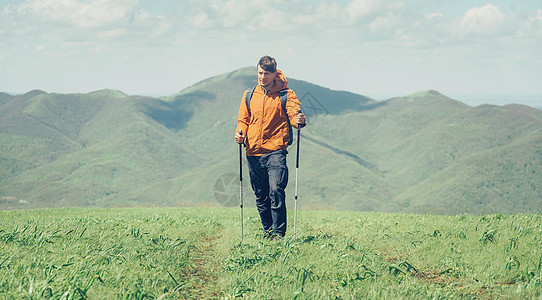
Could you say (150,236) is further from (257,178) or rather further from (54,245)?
(257,178)

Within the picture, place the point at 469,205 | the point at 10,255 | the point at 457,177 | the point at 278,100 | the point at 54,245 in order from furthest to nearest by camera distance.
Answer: the point at 457,177, the point at 469,205, the point at 278,100, the point at 54,245, the point at 10,255

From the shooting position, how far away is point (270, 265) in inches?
237

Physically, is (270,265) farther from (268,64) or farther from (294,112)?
(268,64)

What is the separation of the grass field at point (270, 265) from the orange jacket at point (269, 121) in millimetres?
1818

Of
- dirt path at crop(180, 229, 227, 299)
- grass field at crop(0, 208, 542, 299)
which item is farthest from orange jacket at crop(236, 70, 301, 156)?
dirt path at crop(180, 229, 227, 299)

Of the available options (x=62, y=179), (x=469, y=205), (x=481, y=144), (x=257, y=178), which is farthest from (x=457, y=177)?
(x=62, y=179)

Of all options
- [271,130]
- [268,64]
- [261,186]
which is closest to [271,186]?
[261,186]

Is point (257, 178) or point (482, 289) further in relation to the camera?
point (257, 178)

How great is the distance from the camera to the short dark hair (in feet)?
27.0

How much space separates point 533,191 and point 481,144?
207 feet

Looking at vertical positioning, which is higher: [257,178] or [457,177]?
[257,178]

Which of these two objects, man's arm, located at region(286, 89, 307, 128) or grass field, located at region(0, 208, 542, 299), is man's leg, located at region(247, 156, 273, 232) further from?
man's arm, located at region(286, 89, 307, 128)

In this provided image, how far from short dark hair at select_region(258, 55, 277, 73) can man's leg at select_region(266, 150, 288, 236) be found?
5.19 feet

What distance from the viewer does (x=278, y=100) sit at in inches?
330
